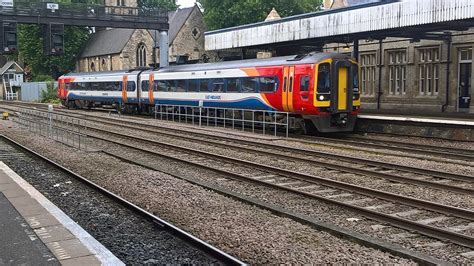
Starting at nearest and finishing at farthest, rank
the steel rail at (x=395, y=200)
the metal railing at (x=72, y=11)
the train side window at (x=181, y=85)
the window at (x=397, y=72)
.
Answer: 1. the steel rail at (x=395, y=200)
2. the train side window at (x=181, y=85)
3. the window at (x=397, y=72)
4. the metal railing at (x=72, y=11)

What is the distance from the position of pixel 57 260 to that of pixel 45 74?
7615cm

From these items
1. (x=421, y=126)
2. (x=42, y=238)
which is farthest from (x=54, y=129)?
(x=42, y=238)

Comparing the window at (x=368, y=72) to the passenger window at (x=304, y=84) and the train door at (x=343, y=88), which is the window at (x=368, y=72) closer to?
the train door at (x=343, y=88)

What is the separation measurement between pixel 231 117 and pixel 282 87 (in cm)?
503

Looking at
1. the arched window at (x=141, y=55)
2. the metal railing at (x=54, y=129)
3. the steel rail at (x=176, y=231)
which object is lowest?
the steel rail at (x=176, y=231)

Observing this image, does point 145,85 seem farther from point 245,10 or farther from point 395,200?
point 245,10

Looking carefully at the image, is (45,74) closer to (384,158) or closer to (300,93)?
(300,93)

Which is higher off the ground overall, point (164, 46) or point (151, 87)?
point (164, 46)

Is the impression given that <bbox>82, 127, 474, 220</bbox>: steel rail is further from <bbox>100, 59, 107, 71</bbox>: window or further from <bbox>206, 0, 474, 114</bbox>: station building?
<bbox>100, 59, 107, 71</bbox>: window

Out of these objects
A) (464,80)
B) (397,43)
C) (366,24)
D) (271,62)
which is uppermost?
(397,43)

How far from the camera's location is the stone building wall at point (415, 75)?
27781 mm

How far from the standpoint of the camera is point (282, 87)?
1995 cm

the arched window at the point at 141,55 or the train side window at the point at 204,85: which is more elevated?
the arched window at the point at 141,55

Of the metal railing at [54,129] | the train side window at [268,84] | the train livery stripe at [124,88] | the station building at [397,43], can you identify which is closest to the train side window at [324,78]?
the train side window at [268,84]
